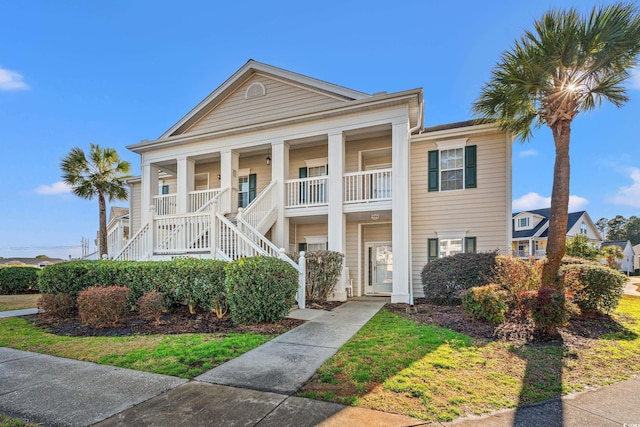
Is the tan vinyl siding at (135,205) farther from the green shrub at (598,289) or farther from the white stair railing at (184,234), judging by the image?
the green shrub at (598,289)

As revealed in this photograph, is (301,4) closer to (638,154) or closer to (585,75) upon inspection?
(585,75)

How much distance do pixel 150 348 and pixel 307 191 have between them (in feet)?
24.2

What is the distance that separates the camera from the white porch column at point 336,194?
1092 cm

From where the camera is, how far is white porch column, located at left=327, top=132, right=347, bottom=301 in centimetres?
1092

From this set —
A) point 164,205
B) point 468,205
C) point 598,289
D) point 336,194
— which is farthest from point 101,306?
point 468,205

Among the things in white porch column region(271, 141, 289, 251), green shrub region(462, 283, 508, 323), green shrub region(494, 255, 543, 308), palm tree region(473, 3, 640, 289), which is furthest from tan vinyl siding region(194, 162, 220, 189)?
green shrub region(494, 255, 543, 308)

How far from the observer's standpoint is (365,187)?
36.7ft

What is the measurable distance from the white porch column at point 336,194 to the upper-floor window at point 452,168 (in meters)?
3.55

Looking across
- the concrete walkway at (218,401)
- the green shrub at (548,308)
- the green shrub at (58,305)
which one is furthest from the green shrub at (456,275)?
the green shrub at (58,305)

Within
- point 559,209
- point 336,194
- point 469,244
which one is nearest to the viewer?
point 559,209

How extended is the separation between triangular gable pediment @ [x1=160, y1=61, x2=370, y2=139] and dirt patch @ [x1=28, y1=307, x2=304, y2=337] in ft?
24.6

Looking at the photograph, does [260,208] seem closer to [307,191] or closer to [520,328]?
[307,191]

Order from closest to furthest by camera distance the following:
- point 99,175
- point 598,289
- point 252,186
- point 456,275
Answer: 1. point 598,289
2. point 456,275
3. point 252,186
4. point 99,175

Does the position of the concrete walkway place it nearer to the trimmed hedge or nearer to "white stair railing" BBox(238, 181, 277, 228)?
the trimmed hedge
